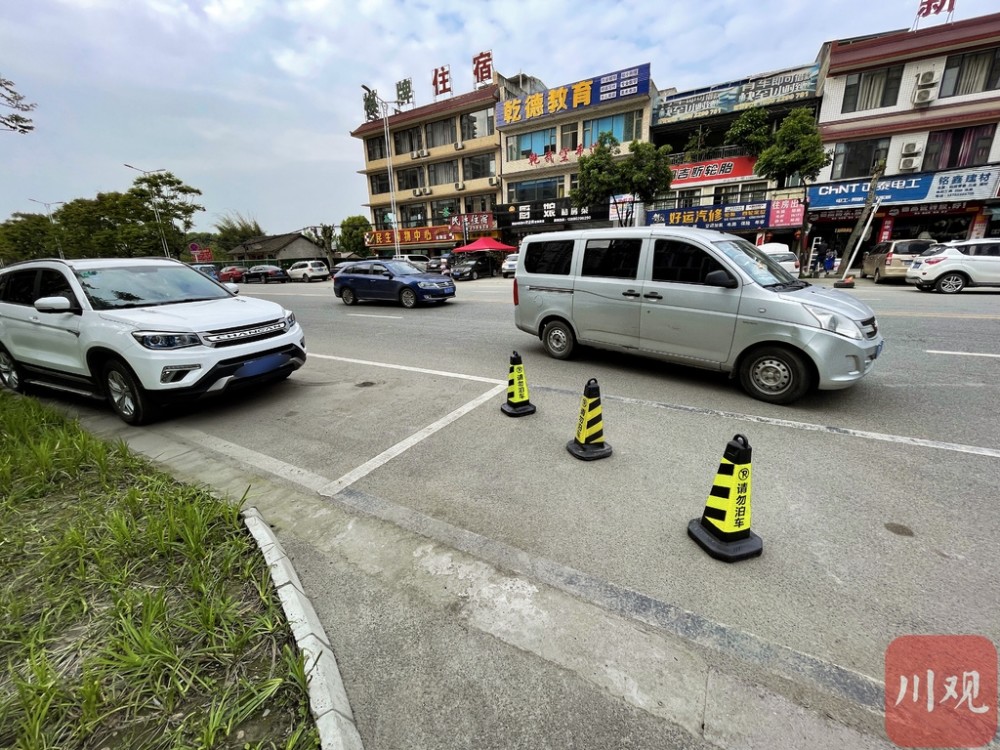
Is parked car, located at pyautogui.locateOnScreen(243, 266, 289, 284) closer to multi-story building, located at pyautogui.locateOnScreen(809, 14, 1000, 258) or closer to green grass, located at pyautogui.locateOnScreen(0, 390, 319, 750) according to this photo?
green grass, located at pyautogui.locateOnScreen(0, 390, 319, 750)

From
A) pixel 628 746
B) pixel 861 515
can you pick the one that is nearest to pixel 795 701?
pixel 628 746

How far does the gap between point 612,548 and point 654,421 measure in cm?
215

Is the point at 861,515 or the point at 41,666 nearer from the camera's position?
the point at 41,666

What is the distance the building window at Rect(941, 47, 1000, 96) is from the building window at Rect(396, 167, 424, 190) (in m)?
34.1

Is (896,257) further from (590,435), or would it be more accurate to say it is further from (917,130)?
(590,435)

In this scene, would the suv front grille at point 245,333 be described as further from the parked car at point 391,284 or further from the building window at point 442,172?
the building window at point 442,172

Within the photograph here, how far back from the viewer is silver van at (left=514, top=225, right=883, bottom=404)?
15.1 ft

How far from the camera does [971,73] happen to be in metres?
21.3

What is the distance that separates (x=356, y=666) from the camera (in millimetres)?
2002

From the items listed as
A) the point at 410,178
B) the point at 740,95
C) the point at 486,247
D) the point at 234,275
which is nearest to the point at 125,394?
the point at 486,247

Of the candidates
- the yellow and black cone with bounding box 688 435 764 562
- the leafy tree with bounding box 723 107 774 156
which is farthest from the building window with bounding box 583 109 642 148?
the yellow and black cone with bounding box 688 435 764 562

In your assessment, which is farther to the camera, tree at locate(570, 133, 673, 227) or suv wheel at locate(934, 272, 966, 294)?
tree at locate(570, 133, 673, 227)

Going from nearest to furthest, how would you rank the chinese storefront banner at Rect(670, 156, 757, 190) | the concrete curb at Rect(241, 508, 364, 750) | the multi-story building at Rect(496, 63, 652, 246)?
the concrete curb at Rect(241, 508, 364, 750), the chinese storefront banner at Rect(670, 156, 757, 190), the multi-story building at Rect(496, 63, 652, 246)

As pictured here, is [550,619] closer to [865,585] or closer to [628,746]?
[628,746]
